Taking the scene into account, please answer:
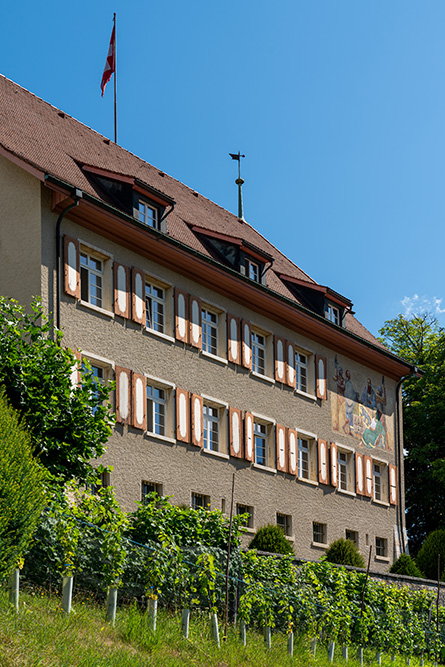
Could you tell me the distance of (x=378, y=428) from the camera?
3466 centimetres

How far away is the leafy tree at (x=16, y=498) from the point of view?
12.3 m

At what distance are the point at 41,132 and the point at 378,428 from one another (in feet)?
47.5

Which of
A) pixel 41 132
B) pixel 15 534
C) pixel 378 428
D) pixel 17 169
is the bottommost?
pixel 15 534

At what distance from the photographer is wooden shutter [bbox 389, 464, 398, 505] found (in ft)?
113

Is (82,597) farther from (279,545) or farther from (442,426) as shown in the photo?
(442,426)

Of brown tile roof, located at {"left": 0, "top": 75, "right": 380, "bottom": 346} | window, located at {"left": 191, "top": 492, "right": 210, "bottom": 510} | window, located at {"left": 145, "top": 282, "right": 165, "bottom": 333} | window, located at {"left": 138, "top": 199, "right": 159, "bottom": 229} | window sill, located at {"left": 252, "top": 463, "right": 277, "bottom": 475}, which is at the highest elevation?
brown tile roof, located at {"left": 0, "top": 75, "right": 380, "bottom": 346}

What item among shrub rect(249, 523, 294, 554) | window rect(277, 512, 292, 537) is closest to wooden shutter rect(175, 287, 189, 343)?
shrub rect(249, 523, 294, 554)

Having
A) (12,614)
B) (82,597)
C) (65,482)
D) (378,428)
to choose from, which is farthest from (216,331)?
(12,614)

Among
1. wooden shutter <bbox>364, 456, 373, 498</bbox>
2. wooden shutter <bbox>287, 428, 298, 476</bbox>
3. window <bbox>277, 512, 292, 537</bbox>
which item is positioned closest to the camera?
window <bbox>277, 512, 292, 537</bbox>

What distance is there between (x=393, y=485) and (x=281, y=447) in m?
6.70

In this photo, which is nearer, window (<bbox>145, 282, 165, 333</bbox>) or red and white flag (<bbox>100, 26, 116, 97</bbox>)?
window (<bbox>145, 282, 165, 333</bbox>)

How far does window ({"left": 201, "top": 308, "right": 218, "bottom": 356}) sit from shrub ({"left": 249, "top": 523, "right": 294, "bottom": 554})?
518 centimetres

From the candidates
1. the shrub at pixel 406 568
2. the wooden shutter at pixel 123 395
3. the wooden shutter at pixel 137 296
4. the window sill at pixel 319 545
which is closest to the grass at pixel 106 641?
the wooden shutter at pixel 123 395

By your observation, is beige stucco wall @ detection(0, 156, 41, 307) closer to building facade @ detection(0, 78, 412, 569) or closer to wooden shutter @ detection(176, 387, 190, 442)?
building facade @ detection(0, 78, 412, 569)
